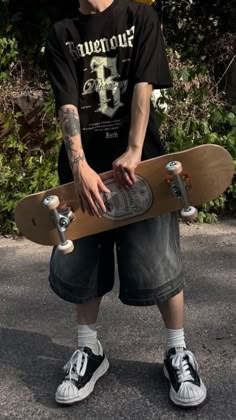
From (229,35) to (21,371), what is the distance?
12.4 feet

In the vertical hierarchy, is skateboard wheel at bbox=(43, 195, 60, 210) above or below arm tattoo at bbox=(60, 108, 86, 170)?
below

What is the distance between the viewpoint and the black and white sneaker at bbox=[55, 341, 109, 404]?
2426mm

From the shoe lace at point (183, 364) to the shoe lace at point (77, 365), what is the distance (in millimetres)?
363

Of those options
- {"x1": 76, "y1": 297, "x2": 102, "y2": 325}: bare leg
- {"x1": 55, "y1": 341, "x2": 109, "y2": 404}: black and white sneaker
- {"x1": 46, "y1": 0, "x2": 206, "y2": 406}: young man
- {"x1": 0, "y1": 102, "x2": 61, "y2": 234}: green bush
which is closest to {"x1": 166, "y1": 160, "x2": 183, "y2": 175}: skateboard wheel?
{"x1": 46, "y1": 0, "x2": 206, "y2": 406}: young man

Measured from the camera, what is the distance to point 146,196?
2.28 meters

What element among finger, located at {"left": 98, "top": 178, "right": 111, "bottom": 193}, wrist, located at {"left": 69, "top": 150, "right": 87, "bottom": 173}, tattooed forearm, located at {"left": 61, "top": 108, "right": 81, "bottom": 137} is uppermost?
tattooed forearm, located at {"left": 61, "top": 108, "right": 81, "bottom": 137}

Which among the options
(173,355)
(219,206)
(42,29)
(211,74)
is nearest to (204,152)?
(173,355)

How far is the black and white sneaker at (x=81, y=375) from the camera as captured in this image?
2.43m

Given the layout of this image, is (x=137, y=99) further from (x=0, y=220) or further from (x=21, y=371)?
(x=0, y=220)

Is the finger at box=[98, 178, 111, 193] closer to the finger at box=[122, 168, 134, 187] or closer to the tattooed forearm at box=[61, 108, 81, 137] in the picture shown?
the finger at box=[122, 168, 134, 187]

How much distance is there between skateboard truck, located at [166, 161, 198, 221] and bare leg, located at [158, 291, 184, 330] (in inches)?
15.0

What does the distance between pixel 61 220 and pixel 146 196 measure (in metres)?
0.33

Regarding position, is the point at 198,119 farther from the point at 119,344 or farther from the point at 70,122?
the point at 70,122

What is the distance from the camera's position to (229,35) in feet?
17.8
